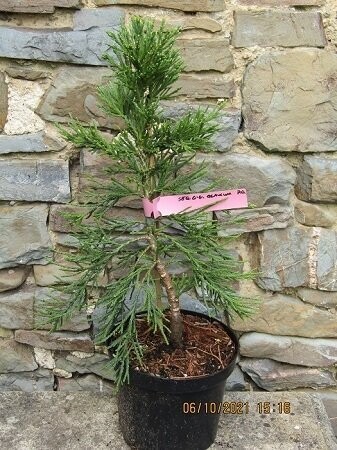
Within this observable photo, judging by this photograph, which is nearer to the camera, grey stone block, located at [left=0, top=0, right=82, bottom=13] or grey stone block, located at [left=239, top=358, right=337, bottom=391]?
grey stone block, located at [left=0, top=0, right=82, bottom=13]

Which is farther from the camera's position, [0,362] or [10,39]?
[0,362]

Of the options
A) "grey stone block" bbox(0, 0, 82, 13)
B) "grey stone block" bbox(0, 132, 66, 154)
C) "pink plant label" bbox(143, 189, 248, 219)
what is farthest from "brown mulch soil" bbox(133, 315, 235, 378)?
"grey stone block" bbox(0, 0, 82, 13)

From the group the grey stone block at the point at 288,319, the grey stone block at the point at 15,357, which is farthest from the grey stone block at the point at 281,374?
the grey stone block at the point at 15,357

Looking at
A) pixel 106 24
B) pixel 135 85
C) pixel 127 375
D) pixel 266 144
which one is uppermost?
pixel 106 24

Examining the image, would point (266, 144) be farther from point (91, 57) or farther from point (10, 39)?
point (10, 39)

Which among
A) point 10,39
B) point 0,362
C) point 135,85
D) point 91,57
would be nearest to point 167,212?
point 135,85

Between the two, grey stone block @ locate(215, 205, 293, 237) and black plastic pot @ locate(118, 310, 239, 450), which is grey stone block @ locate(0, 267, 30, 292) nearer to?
black plastic pot @ locate(118, 310, 239, 450)

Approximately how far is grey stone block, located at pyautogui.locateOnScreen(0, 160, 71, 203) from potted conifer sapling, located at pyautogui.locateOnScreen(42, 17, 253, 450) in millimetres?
133

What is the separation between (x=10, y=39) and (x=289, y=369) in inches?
47.6

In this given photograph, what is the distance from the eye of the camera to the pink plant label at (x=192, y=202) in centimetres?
126

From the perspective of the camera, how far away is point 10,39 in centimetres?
141

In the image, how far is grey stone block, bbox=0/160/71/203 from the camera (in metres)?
Result: 1.49

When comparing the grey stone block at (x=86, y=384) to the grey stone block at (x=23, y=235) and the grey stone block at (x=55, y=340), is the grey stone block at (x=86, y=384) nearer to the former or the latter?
the grey stone block at (x=55, y=340)

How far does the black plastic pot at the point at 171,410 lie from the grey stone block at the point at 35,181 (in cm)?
54
